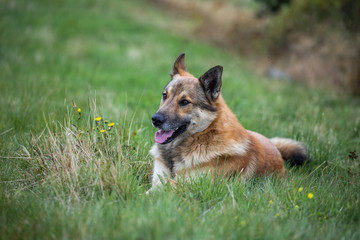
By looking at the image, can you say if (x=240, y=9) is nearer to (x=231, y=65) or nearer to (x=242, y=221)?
(x=231, y=65)

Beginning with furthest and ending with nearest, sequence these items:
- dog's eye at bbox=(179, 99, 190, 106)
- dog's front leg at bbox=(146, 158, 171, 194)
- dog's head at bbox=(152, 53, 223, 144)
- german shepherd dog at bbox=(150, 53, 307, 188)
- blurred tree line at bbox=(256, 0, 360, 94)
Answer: blurred tree line at bbox=(256, 0, 360, 94) < dog's eye at bbox=(179, 99, 190, 106) < dog's head at bbox=(152, 53, 223, 144) < german shepherd dog at bbox=(150, 53, 307, 188) < dog's front leg at bbox=(146, 158, 171, 194)

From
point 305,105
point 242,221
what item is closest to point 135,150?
point 242,221

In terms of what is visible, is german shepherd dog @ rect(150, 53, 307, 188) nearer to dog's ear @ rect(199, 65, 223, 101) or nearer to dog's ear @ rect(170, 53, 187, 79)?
dog's ear @ rect(199, 65, 223, 101)

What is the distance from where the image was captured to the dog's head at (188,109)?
152 inches

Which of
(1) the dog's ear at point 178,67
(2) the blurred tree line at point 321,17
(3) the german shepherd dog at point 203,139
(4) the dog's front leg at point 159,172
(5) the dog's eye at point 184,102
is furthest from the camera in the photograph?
(2) the blurred tree line at point 321,17

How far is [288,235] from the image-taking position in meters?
2.58

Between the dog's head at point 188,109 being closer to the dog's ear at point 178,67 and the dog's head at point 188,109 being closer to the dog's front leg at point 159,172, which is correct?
the dog's front leg at point 159,172

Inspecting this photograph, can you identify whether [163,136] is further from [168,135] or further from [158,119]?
[158,119]

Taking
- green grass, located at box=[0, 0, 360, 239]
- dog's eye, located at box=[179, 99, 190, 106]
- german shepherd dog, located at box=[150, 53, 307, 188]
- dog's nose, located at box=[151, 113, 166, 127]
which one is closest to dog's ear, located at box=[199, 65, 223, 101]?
german shepherd dog, located at box=[150, 53, 307, 188]

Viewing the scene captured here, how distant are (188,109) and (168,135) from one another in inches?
17.8

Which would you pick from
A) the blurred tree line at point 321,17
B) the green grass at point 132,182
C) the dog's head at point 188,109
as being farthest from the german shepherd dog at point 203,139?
the blurred tree line at point 321,17

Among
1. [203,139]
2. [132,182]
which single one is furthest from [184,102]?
[132,182]

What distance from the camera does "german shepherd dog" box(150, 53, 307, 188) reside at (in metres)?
3.71

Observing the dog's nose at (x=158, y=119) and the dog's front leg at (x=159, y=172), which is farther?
the dog's nose at (x=158, y=119)
